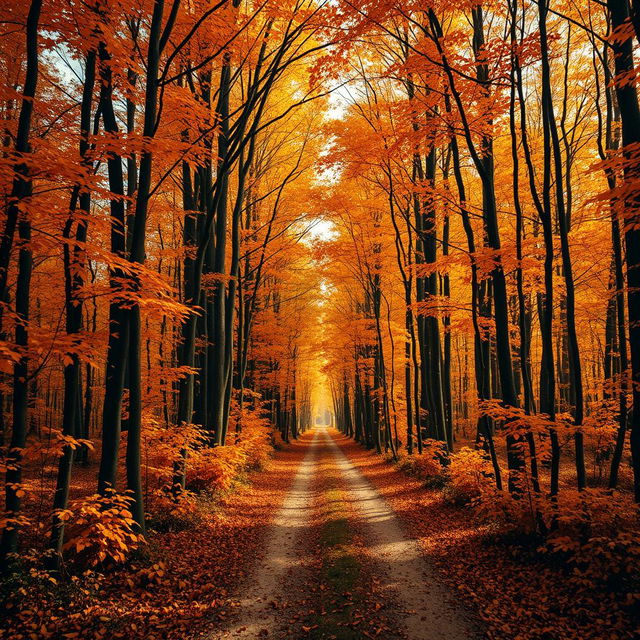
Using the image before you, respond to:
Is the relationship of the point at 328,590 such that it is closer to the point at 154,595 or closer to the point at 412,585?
the point at 412,585

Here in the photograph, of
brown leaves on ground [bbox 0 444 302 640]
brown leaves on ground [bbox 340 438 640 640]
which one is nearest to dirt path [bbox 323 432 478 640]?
brown leaves on ground [bbox 340 438 640 640]

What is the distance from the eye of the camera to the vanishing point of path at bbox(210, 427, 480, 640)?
177 inches

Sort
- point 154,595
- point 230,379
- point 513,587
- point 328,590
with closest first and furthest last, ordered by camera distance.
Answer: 1. point 154,595
2. point 513,587
3. point 328,590
4. point 230,379

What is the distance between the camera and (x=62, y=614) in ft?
14.4

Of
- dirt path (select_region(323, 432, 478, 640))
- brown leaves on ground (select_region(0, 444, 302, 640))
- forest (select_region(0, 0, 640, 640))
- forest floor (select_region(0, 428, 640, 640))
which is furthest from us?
forest (select_region(0, 0, 640, 640))

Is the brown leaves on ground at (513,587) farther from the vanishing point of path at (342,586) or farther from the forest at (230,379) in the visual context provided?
the vanishing point of path at (342,586)

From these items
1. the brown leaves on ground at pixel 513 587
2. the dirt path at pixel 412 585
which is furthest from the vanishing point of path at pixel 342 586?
the brown leaves on ground at pixel 513 587

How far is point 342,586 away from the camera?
17.8 feet

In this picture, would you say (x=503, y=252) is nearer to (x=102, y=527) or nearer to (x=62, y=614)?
(x=102, y=527)

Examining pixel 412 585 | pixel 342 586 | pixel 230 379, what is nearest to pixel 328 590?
pixel 342 586

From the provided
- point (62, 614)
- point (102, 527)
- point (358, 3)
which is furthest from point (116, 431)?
point (358, 3)

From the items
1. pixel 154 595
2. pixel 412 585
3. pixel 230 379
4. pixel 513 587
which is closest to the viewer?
pixel 154 595

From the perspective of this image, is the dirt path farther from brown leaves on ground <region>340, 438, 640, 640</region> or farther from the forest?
brown leaves on ground <region>340, 438, 640, 640</region>

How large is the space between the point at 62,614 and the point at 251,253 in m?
13.1
